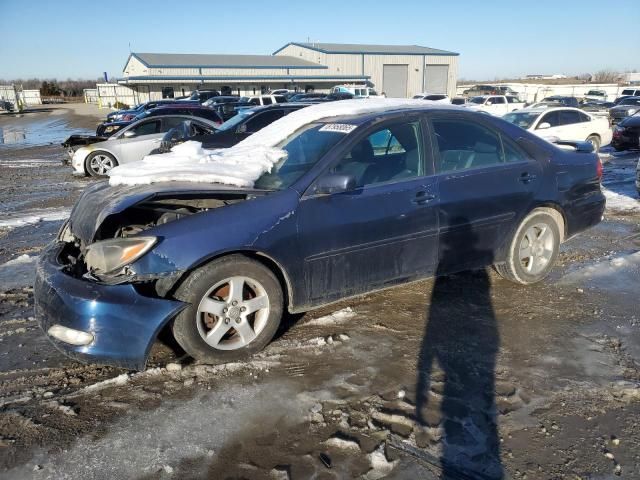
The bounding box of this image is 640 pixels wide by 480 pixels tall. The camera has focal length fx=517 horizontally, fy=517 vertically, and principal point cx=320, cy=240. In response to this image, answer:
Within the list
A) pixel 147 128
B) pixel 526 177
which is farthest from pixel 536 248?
pixel 147 128

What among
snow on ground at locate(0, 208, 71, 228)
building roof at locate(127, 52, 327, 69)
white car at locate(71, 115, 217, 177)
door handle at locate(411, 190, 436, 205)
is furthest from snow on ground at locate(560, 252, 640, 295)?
building roof at locate(127, 52, 327, 69)

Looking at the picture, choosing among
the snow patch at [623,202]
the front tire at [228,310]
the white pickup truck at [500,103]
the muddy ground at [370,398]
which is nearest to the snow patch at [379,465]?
the muddy ground at [370,398]

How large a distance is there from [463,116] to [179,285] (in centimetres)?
277

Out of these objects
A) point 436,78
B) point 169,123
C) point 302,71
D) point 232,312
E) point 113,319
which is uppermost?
point 302,71

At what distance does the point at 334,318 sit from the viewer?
4.25 meters

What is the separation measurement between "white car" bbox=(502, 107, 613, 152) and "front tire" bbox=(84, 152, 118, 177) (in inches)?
411

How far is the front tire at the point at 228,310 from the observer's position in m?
3.28

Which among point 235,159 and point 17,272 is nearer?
point 235,159

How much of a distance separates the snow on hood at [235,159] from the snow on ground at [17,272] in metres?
1.89

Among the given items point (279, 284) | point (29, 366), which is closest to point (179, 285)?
point (279, 284)

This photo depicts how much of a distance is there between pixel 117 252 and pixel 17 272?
310cm

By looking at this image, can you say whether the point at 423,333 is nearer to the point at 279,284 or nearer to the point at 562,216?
the point at 279,284

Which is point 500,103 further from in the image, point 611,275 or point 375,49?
point 375,49

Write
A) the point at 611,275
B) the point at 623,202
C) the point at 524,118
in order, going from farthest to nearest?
the point at 524,118 → the point at 623,202 → the point at 611,275
